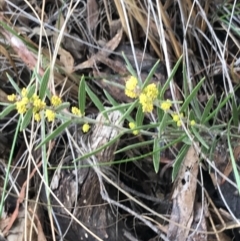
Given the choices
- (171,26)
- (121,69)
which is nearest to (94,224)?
(121,69)

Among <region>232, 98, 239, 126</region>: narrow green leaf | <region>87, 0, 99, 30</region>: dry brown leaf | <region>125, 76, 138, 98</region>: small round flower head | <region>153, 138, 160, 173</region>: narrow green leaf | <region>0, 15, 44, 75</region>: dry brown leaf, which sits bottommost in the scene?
<region>153, 138, 160, 173</region>: narrow green leaf

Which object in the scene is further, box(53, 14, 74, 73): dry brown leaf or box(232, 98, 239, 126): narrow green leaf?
box(53, 14, 74, 73): dry brown leaf

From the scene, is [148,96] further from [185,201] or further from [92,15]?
[92,15]

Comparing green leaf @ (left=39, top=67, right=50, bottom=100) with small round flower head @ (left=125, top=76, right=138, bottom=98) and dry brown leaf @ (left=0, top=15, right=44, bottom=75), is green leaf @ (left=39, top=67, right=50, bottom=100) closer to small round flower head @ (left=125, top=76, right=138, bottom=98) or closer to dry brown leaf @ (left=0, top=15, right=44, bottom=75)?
small round flower head @ (left=125, top=76, right=138, bottom=98)

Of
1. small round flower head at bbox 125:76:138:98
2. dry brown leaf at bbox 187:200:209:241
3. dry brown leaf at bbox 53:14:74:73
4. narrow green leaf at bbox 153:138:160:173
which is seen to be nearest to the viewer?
small round flower head at bbox 125:76:138:98

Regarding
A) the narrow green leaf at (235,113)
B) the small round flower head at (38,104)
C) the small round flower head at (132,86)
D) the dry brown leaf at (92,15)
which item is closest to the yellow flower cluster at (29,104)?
the small round flower head at (38,104)

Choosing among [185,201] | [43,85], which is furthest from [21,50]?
[185,201]

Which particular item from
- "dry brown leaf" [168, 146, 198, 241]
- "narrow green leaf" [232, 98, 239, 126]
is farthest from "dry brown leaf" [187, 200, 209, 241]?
"narrow green leaf" [232, 98, 239, 126]
